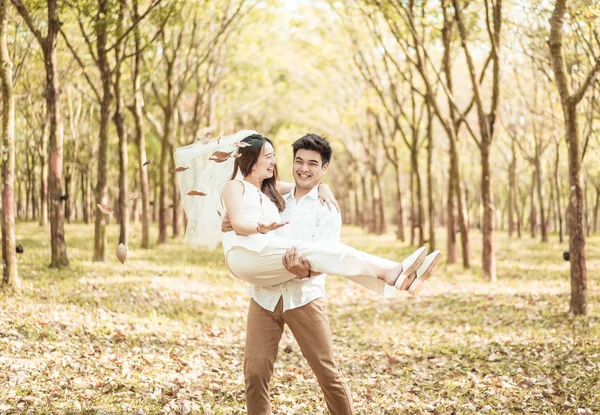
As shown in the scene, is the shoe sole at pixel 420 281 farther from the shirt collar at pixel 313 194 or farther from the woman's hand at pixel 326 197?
the shirt collar at pixel 313 194

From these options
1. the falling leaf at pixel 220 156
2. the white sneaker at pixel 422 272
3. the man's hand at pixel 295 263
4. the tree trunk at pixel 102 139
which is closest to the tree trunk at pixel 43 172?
the tree trunk at pixel 102 139

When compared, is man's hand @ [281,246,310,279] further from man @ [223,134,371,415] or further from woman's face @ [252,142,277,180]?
woman's face @ [252,142,277,180]

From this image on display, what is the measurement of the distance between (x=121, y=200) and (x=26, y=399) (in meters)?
9.27

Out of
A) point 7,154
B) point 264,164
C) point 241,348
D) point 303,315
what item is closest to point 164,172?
point 7,154

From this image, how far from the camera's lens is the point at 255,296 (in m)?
4.48

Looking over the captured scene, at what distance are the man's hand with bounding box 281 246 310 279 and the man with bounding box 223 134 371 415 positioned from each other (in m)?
0.29

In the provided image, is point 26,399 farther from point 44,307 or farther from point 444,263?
point 444,263

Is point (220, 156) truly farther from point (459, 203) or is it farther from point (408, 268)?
point (459, 203)

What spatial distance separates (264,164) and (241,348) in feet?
15.6

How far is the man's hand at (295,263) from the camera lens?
4.06 m

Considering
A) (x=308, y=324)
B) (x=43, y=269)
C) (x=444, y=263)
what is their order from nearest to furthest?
1. (x=308, y=324)
2. (x=43, y=269)
3. (x=444, y=263)

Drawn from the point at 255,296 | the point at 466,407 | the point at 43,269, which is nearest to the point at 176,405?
the point at 255,296

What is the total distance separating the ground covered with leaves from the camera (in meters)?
6.02

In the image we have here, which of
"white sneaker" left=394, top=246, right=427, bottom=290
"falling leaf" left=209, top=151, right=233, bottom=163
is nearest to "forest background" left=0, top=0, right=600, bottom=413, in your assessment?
"falling leaf" left=209, top=151, right=233, bottom=163
